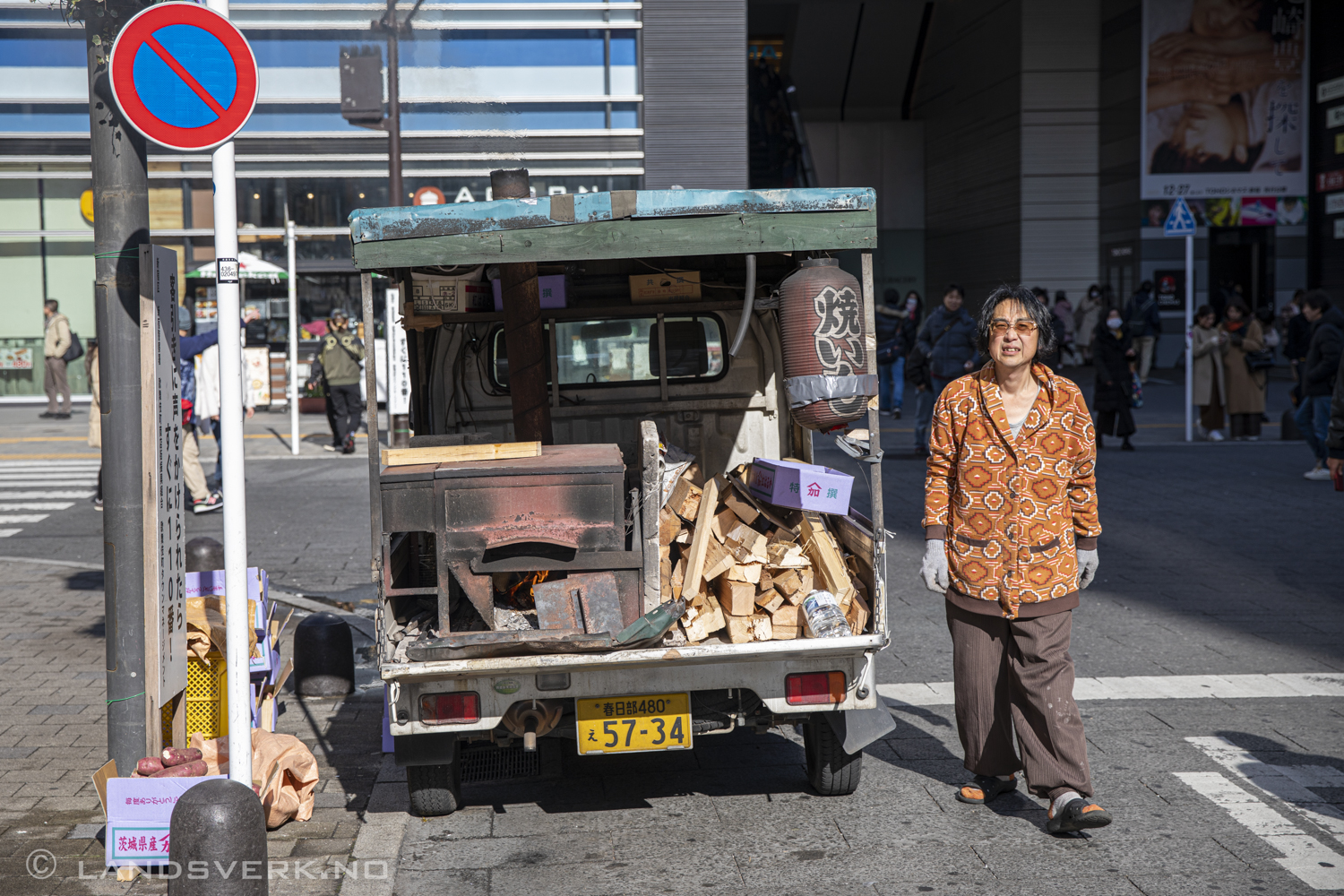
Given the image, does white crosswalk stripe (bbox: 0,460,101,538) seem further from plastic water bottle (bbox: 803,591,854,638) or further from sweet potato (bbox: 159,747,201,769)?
plastic water bottle (bbox: 803,591,854,638)

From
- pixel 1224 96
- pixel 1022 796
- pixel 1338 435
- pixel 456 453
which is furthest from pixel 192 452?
pixel 1224 96

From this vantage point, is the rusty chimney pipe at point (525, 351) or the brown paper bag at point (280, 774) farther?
the rusty chimney pipe at point (525, 351)

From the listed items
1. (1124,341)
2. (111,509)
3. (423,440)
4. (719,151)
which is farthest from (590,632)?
(719,151)

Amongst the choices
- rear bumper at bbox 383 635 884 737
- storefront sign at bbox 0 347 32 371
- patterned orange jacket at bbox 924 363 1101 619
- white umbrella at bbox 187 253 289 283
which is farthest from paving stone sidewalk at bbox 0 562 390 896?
storefront sign at bbox 0 347 32 371

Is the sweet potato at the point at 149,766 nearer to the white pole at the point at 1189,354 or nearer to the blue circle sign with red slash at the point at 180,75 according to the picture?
the blue circle sign with red slash at the point at 180,75

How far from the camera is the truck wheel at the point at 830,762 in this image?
482 centimetres

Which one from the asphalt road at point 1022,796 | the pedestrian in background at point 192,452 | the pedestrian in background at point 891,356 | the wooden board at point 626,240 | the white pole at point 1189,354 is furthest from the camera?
the pedestrian in background at point 891,356

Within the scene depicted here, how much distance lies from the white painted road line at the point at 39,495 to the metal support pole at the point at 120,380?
9938mm

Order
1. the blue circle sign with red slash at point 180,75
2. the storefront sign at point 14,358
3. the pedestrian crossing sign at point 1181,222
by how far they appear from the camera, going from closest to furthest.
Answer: the blue circle sign with red slash at point 180,75, the pedestrian crossing sign at point 1181,222, the storefront sign at point 14,358

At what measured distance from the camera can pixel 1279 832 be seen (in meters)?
4.47

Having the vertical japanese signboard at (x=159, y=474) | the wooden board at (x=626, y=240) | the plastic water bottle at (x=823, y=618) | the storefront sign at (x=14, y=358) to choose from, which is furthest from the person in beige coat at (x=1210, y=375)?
the storefront sign at (x=14, y=358)

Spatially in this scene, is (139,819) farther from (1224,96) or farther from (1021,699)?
(1224,96)

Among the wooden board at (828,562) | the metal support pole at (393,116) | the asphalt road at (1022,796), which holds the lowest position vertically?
the asphalt road at (1022,796)

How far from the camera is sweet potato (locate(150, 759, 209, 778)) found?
440 centimetres
